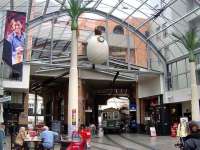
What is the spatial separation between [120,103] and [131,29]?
5010cm

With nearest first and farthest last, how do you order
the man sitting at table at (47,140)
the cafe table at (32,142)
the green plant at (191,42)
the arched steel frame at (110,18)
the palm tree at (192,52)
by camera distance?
the man sitting at table at (47,140) < the cafe table at (32,142) < the palm tree at (192,52) < the green plant at (191,42) < the arched steel frame at (110,18)

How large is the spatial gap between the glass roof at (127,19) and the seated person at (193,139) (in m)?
22.9

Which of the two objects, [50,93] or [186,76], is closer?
[186,76]

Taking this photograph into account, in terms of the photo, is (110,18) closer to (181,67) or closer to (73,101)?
(181,67)

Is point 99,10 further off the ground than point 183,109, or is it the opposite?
point 99,10

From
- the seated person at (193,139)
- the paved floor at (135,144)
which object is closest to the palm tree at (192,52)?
the paved floor at (135,144)

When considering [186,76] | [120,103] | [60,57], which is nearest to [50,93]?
[60,57]

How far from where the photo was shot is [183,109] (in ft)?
119

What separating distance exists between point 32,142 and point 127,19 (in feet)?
61.5

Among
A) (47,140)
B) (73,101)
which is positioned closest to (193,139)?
(47,140)

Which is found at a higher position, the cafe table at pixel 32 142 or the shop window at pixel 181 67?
the shop window at pixel 181 67

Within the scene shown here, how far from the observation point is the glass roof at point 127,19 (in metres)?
29.1

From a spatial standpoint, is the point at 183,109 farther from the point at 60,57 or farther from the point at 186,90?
the point at 60,57

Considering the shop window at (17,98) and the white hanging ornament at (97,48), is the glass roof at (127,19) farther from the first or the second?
the white hanging ornament at (97,48)
